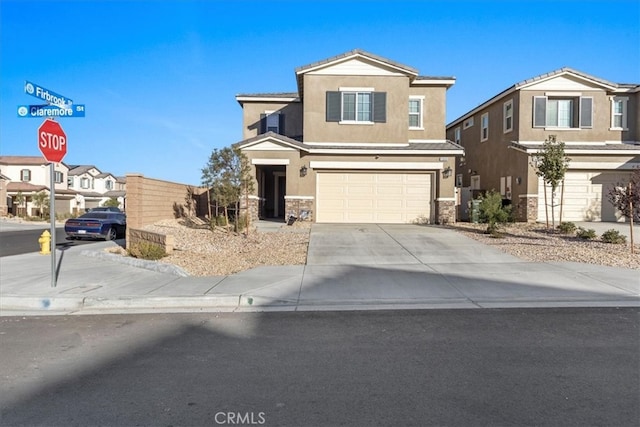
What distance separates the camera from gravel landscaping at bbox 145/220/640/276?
10875 mm

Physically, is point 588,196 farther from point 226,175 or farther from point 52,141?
point 52,141

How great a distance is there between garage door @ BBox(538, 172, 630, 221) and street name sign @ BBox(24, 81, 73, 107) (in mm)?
19553

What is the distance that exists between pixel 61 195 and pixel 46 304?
5029 cm

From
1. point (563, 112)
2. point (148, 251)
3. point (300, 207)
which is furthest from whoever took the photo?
point (563, 112)

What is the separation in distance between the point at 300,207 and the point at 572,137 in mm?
13772

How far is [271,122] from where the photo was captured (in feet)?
78.1

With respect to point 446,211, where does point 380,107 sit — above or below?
above

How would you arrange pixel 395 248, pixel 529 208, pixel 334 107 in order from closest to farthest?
pixel 395 248, pixel 529 208, pixel 334 107

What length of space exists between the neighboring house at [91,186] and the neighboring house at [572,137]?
50477 millimetres

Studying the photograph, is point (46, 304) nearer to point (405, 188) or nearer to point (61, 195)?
point (405, 188)

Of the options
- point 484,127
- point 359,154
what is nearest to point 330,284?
point 359,154

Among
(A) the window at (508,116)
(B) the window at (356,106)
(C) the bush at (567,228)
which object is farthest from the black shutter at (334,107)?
(C) the bush at (567,228)

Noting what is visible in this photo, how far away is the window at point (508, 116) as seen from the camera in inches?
868

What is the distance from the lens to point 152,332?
6.07 meters
